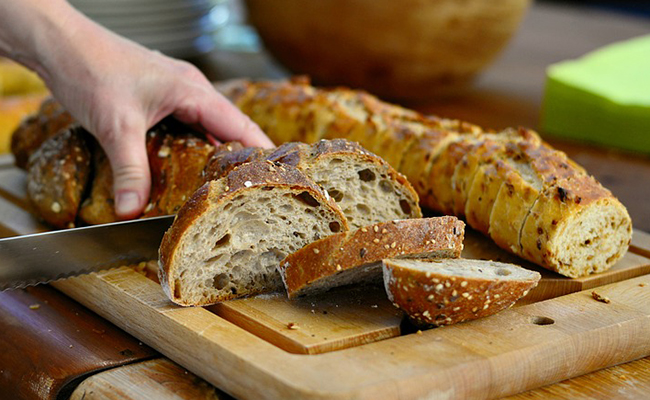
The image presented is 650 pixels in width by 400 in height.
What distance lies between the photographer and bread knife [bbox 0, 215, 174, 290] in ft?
7.72

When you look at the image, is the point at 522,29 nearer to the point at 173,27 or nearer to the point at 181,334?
the point at 173,27

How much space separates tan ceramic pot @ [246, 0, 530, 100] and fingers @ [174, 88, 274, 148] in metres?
1.67

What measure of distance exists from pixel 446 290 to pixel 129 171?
1.19 meters

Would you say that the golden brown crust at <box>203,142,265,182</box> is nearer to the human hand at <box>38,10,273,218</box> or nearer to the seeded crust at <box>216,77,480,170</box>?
the human hand at <box>38,10,273,218</box>

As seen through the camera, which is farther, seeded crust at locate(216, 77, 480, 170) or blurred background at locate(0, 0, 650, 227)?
blurred background at locate(0, 0, 650, 227)

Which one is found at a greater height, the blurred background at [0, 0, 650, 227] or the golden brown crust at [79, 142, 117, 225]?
the blurred background at [0, 0, 650, 227]

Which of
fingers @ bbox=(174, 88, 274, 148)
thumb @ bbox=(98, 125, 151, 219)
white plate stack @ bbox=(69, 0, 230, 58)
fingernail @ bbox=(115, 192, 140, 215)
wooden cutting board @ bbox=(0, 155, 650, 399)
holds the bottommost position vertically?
wooden cutting board @ bbox=(0, 155, 650, 399)

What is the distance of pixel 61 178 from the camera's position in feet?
9.57

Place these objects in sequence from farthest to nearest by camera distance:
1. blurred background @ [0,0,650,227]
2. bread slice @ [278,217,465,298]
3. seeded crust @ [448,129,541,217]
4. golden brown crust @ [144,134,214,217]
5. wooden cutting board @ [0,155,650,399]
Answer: blurred background @ [0,0,650,227] → seeded crust @ [448,129,541,217] → golden brown crust @ [144,134,214,217] → bread slice @ [278,217,465,298] → wooden cutting board @ [0,155,650,399]

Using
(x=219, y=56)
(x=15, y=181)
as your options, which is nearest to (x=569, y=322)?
(x=15, y=181)

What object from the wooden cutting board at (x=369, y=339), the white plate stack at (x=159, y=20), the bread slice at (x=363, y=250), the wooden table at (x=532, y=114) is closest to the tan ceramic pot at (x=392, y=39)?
the wooden table at (x=532, y=114)

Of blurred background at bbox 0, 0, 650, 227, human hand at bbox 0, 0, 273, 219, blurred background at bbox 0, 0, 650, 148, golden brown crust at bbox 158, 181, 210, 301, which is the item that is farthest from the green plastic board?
golden brown crust at bbox 158, 181, 210, 301

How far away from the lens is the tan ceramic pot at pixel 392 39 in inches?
173

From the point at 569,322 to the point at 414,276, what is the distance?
17.1 inches
